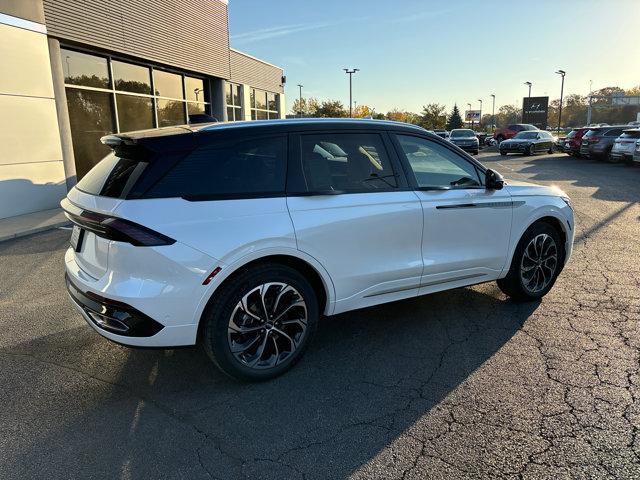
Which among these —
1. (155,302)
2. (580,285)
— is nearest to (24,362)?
(155,302)

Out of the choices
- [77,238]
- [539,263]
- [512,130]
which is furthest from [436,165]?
[512,130]

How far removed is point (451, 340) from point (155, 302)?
7.88ft

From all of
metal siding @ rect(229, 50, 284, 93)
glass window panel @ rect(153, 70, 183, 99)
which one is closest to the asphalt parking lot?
glass window panel @ rect(153, 70, 183, 99)

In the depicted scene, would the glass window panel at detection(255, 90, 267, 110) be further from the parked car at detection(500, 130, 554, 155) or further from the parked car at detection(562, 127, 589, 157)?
the parked car at detection(562, 127, 589, 157)

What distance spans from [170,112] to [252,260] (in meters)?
14.4

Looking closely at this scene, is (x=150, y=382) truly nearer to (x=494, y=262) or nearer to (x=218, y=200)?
(x=218, y=200)

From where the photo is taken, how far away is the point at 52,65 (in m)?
10.6

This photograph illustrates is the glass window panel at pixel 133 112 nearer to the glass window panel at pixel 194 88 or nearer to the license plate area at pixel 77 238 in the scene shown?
the glass window panel at pixel 194 88

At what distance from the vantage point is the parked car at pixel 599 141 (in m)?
22.6

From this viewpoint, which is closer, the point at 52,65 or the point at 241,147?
the point at 241,147

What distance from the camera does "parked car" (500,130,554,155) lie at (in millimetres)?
28766

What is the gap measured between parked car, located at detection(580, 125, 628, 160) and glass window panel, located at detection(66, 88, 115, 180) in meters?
21.3

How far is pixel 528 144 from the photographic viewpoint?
28625 mm

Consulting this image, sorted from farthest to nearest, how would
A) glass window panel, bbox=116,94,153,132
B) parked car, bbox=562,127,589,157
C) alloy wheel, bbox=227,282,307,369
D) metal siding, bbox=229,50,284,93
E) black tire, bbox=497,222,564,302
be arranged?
parked car, bbox=562,127,589,157
metal siding, bbox=229,50,284,93
glass window panel, bbox=116,94,153,132
black tire, bbox=497,222,564,302
alloy wheel, bbox=227,282,307,369
